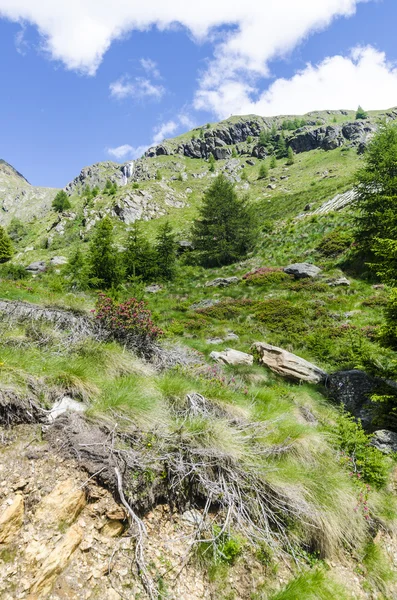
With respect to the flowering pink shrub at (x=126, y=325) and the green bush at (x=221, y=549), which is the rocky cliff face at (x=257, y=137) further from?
the green bush at (x=221, y=549)

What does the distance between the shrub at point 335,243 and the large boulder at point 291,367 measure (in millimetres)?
17124

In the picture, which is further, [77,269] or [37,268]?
[37,268]

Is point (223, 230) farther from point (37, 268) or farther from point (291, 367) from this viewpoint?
point (291, 367)

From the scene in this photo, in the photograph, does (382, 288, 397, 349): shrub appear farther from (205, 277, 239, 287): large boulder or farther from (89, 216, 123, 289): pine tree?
(89, 216, 123, 289): pine tree

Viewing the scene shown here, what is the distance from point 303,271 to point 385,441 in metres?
16.5

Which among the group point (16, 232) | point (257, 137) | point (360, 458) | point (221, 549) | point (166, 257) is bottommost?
point (360, 458)

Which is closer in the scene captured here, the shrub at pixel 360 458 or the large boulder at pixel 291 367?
the shrub at pixel 360 458

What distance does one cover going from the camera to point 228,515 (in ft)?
10.8

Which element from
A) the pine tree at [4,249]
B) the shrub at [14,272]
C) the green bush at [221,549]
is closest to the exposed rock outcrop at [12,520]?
the green bush at [221,549]

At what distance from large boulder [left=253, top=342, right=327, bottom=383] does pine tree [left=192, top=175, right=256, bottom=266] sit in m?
22.7

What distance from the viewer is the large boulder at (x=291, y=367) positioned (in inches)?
343

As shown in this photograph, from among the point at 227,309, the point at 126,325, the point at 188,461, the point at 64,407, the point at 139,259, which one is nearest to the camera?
the point at 188,461

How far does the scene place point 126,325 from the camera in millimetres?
6941

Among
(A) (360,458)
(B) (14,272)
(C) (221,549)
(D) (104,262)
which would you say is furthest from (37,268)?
(C) (221,549)
